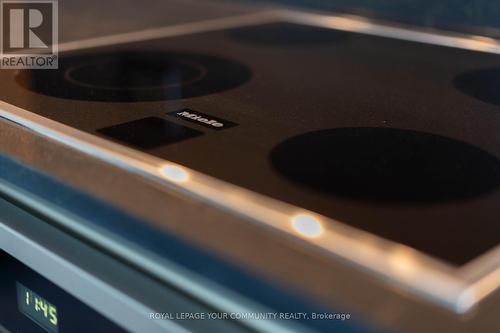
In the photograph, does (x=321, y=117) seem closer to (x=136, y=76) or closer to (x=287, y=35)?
(x=136, y=76)

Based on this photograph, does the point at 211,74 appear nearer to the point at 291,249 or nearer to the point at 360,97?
the point at 360,97

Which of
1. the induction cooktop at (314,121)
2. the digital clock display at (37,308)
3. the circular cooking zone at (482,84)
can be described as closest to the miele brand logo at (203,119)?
the induction cooktop at (314,121)

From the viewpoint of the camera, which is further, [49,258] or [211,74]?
[211,74]

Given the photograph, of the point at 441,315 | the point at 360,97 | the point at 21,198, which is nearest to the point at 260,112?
the point at 360,97

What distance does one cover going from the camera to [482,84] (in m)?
0.78

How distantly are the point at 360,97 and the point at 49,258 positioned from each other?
38 cm

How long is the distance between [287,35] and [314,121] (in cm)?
45

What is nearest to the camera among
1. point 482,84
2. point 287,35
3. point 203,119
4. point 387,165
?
point 387,165

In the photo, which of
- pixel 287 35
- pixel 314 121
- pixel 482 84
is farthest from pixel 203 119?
pixel 287 35

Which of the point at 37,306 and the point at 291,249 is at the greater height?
the point at 291,249

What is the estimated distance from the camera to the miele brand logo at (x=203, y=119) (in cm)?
60

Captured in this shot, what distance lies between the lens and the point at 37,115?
60cm

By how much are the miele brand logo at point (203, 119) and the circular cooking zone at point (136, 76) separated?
65 mm

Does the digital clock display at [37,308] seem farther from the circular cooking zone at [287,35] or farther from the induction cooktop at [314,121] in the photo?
the circular cooking zone at [287,35]
